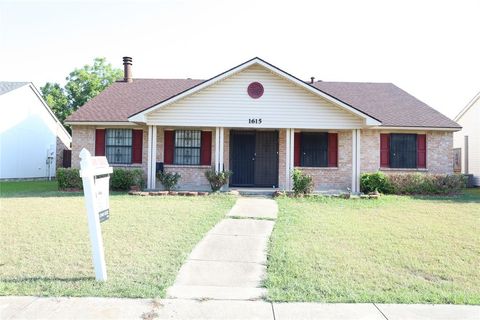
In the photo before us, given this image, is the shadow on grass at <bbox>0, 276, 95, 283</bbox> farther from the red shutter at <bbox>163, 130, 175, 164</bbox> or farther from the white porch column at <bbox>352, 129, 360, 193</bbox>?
the white porch column at <bbox>352, 129, 360, 193</bbox>

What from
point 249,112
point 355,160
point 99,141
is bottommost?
point 355,160

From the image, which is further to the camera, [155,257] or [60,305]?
[155,257]

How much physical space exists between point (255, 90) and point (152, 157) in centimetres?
517

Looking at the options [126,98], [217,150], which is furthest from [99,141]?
[217,150]

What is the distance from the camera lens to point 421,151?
18312 mm

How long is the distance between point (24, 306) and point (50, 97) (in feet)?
142

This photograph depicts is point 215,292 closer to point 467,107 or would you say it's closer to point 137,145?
point 137,145

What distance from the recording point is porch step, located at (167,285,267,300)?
16.3 feet

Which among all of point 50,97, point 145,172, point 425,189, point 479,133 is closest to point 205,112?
point 145,172

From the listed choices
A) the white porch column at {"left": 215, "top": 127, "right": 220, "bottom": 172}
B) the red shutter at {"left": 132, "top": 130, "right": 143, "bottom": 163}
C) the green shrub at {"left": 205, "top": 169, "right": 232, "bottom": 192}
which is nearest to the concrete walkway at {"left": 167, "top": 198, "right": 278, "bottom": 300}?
the green shrub at {"left": 205, "top": 169, "right": 232, "bottom": 192}

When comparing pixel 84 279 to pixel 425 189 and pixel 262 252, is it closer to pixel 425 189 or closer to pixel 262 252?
pixel 262 252

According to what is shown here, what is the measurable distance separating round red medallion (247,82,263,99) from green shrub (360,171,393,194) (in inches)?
222

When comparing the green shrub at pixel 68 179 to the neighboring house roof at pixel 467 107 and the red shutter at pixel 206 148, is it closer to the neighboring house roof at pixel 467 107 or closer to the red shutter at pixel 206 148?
the red shutter at pixel 206 148

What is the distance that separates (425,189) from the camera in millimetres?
16328
